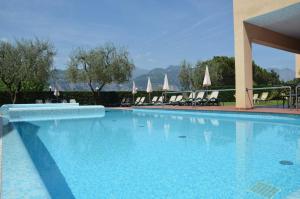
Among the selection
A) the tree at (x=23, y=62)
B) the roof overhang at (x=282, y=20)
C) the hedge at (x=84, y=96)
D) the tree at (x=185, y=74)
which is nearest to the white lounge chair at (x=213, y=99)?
the roof overhang at (x=282, y=20)

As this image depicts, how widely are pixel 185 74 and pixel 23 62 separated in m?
19.5

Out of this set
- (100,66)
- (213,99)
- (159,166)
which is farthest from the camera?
(100,66)

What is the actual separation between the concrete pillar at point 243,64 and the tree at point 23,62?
17242 mm

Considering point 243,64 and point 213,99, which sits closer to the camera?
point 243,64

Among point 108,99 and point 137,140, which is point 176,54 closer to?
point 108,99

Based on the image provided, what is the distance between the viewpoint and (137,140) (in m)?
7.14

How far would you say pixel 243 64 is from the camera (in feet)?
40.4

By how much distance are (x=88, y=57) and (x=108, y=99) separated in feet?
15.1

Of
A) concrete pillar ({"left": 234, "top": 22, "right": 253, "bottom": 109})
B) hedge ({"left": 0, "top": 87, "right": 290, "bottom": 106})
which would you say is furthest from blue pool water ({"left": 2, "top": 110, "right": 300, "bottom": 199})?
hedge ({"left": 0, "top": 87, "right": 290, "bottom": 106})

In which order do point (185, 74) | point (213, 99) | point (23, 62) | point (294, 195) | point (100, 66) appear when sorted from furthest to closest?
1. point (185, 74)
2. point (100, 66)
3. point (23, 62)
4. point (213, 99)
5. point (294, 195)

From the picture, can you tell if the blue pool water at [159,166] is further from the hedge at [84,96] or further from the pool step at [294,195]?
the hedge at [84,96]

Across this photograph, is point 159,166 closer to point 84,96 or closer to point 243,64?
point 243,64

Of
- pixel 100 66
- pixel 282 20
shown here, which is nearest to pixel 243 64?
pixel 282 20

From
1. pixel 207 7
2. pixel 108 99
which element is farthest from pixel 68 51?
pixel 207 7
